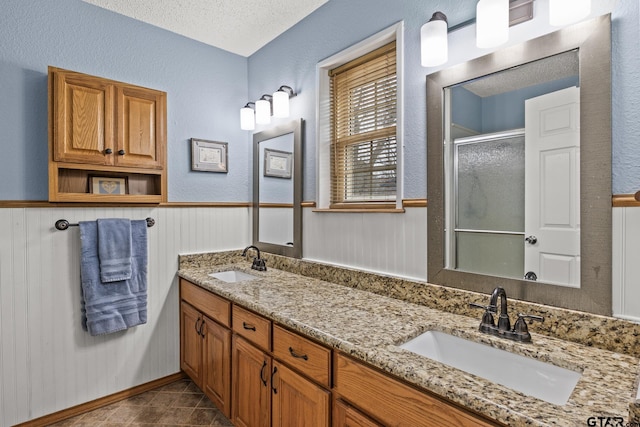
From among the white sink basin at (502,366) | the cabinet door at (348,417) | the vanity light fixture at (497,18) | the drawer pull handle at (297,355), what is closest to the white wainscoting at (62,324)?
the drawer pull handle at (297,355)

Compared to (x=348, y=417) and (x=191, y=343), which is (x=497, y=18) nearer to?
(x=348, y=417)

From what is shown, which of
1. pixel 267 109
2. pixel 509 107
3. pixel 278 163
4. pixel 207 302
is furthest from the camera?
pixel 278 163

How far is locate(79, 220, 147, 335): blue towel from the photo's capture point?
209cm

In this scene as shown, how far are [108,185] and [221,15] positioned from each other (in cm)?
137

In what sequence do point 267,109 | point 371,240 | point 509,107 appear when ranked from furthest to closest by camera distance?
1. point 267,109
2. point 371,240
3. point 509,107

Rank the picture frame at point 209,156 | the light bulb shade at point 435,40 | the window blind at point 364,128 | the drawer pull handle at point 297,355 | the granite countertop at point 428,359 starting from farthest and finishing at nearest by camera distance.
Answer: the picture frame at point 209,156 < the window blind at point 364,128 < the light bulb shade at point 435,40 < the drawer pull handle at point 297,355 < the granite countertop at point 428,359

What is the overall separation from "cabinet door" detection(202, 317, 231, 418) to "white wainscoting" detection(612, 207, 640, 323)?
5.71 ft

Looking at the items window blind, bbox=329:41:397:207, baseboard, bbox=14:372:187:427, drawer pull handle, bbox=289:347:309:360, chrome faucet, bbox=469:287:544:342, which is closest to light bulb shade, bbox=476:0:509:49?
window blind, bbox=329:41:397:207

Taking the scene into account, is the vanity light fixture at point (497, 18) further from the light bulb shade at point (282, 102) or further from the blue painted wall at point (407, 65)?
the light bulb shade at point (282, 102)

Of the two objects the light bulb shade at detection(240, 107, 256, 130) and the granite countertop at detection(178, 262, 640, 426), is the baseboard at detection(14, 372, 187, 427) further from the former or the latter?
the light bulb shade at detection(240, 107, 256, 130)

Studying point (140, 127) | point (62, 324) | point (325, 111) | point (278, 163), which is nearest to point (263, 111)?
point (278, 163)

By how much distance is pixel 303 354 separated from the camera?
1.35 metres

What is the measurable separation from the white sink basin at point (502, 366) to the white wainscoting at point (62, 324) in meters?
1.95

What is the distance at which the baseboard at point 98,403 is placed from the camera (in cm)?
202
